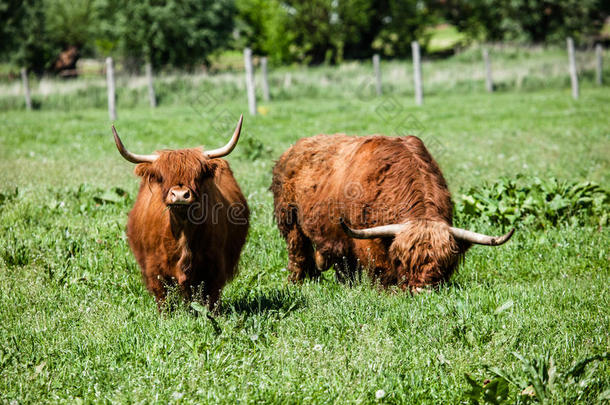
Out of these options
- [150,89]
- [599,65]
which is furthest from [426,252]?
[599,65]

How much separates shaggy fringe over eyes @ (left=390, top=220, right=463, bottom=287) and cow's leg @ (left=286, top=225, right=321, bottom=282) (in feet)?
5.52

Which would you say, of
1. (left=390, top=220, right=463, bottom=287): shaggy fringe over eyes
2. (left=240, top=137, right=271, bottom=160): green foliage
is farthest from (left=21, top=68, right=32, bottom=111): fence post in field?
(left=390, top=220, right=463, bottom=287): shaggy fringe over eyes

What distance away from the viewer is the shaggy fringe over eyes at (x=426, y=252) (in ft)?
14.8

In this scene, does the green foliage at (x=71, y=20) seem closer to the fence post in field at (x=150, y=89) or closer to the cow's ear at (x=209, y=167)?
the fence post in field at (x=150, y=89)

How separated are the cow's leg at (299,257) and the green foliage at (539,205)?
6.60 ft

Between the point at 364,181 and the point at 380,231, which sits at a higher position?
the point at 364,181

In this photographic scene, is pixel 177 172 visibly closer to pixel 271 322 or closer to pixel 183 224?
pixel 183 224

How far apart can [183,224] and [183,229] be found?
42 millimetres

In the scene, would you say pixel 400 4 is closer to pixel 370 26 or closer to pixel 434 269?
pixel 370 26

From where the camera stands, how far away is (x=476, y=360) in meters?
3.67

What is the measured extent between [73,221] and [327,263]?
10.3 feet

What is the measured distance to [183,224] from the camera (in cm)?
443

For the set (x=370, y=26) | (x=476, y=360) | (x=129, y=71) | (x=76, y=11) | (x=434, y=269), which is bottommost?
(x=476, y=360)

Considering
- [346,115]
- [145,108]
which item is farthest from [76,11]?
[346,115]
